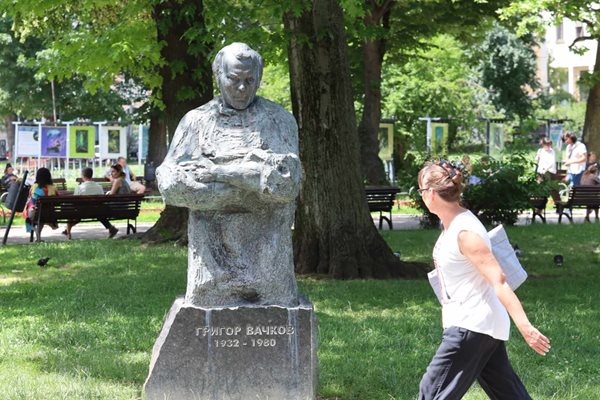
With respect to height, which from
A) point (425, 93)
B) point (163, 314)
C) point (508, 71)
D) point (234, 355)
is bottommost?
point (163, 314)

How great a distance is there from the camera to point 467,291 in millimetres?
5281

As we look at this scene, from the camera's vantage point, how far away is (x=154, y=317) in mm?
10242

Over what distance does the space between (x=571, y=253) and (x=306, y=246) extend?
502 cm

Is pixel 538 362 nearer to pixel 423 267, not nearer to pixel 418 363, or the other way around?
pixel 418 363

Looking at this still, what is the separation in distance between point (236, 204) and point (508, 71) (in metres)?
56.1

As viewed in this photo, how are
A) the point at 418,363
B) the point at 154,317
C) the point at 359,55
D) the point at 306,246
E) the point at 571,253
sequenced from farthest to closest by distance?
1. the point at 359,55
2. the point at 571,253
3. the point at 306,246
4. the point at 154,317
5. the point at 418,363

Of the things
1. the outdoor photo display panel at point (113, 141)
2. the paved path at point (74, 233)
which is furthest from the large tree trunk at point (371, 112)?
the outdoor photo display panel at point (113, 141)

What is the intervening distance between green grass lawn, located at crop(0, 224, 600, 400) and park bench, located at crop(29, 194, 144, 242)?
5.82ft

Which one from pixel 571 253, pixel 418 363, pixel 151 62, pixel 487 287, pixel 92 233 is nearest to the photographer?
pixel 487 287

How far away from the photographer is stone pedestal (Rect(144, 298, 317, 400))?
6.51m

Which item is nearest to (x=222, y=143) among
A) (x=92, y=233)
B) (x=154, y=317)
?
(x=154, y=317)

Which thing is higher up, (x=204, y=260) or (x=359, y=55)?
(x=359, y=55)

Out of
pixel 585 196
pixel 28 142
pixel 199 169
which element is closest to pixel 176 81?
pixel 585 196

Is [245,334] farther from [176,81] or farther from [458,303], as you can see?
[176,81]
